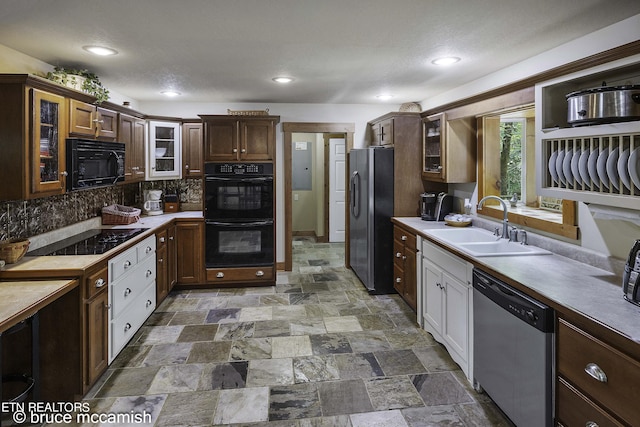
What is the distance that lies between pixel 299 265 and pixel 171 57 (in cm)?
362

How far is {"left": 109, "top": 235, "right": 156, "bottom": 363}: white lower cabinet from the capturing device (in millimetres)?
3010

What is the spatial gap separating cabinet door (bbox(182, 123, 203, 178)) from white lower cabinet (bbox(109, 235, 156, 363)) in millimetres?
1488

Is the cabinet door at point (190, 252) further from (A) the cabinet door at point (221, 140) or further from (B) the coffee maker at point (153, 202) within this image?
(A) the cabinet door at point (221, 140)

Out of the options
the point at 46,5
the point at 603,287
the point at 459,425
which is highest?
the point at 46,5

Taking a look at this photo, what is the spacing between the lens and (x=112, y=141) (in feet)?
13.0

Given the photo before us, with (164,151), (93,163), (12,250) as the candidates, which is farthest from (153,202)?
(12,250)

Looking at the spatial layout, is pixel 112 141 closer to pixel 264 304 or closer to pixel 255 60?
pixel 255 60

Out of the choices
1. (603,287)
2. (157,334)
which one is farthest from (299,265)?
(603,287)

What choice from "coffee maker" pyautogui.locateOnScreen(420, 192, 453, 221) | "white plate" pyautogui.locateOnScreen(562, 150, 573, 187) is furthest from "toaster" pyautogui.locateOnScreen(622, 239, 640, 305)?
"coffee maker" pyautogui.locateOnScreen(420, 192, 453, 221)

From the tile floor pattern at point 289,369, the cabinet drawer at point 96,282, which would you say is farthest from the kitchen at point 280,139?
the tile floor pattern at point 289,369

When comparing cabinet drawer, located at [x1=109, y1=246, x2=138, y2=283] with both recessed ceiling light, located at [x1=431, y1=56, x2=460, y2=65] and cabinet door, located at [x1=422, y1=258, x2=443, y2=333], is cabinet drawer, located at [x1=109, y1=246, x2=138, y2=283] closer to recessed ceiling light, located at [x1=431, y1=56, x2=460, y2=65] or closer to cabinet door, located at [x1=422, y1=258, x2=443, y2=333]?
cabinet door, located at [x1=422, y1=258, x2=443, y2=333]

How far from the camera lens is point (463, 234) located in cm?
378

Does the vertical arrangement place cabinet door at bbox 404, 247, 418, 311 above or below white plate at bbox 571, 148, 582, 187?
below

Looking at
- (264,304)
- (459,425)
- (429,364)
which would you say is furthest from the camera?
(264,304)
